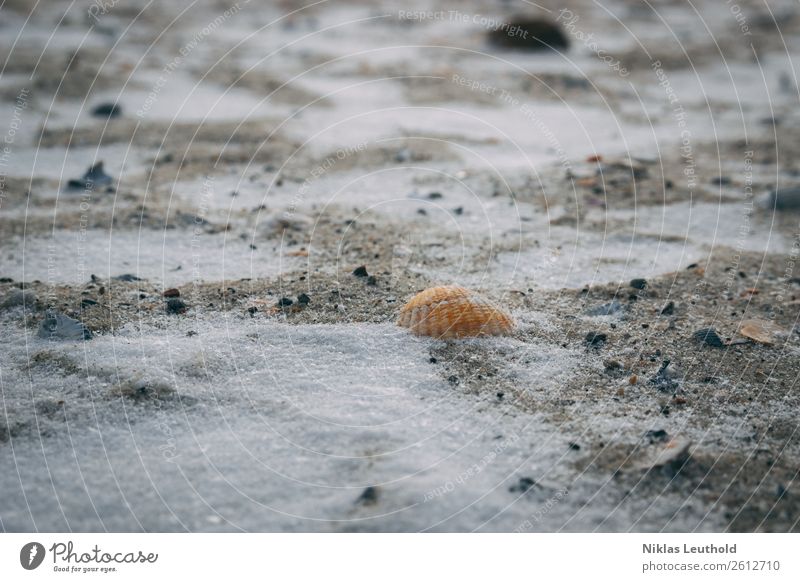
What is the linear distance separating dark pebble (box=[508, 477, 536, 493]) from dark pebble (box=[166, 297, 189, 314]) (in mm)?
2818

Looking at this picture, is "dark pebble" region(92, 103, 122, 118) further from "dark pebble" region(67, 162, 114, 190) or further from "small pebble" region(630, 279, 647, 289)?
"small pebble" region(630, 279, 647, 289)

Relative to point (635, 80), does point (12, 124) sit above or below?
below

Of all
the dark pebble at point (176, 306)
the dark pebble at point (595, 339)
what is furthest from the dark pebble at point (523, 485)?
the dark pebble at point (176, 306)

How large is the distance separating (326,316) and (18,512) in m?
2.32

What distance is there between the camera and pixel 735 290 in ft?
19.4

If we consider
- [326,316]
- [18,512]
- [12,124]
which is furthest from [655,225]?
[12,124]

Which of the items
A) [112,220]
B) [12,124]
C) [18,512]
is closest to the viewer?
[18,512]

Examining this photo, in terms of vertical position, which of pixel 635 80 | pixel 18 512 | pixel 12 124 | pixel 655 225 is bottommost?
pixel 18 512

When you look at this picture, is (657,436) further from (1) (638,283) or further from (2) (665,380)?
(1) (638,283)

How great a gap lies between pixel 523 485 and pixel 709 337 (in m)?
2.11

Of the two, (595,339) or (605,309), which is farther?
(605,309)

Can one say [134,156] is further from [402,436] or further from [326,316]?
[402,436]

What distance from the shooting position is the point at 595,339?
198 inches
